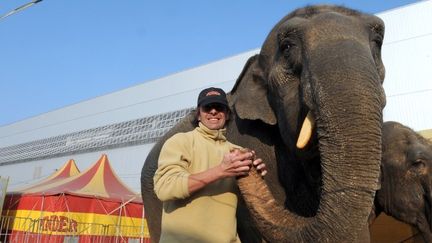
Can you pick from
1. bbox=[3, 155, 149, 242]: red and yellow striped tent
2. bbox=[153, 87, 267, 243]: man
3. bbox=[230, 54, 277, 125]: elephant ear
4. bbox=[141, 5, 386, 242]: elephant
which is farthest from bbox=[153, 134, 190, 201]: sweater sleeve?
bbox=[3, 155, 149, 242]: red and yellow striped tent

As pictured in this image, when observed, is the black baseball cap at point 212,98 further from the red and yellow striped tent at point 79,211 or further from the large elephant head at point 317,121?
the red and yellow striped tent at point 79,211

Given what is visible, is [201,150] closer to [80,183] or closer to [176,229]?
[176,229]

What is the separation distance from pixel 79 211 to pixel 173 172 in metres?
11.8

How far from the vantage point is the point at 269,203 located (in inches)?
107

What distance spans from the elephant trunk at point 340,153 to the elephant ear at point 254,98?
83 cm

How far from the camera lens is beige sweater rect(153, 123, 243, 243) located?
2.53 metres

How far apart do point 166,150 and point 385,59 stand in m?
25.0

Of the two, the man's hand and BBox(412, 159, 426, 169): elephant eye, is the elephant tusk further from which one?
BBox(412, 159, 426, 169): elephant eye

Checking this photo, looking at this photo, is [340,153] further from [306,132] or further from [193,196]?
[193,196]

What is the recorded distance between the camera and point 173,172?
8.32 feet

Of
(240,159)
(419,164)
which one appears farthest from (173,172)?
(419,164)

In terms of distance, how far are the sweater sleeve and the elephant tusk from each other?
697 millimetres

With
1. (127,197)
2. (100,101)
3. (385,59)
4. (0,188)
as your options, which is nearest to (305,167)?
(127,197)

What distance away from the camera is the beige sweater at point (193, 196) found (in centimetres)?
253
